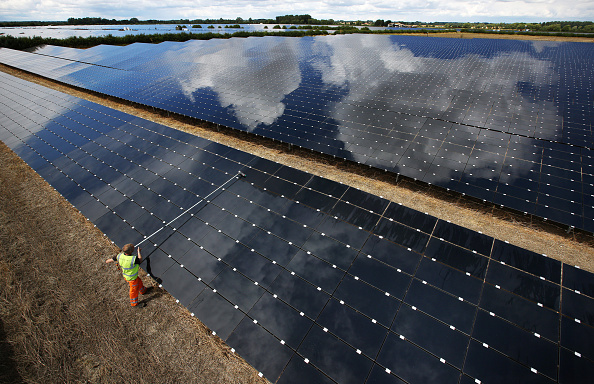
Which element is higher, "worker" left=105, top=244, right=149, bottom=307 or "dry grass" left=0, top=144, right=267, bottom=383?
"worker" left=105, top=244, right=149, bottom=307

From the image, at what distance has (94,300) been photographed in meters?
9.77

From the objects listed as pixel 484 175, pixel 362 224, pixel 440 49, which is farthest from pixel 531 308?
pixel 440 49

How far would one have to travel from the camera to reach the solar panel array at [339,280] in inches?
260

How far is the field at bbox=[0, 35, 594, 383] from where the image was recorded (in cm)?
796

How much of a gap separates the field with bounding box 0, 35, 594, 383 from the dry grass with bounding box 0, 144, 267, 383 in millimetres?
31

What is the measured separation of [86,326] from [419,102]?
25076mm

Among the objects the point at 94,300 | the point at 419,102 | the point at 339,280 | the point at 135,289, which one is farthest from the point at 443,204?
the point at 94,300

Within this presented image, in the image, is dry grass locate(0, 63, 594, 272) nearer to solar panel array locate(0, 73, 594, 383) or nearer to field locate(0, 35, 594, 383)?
field locate(0, 35, 594, 383)

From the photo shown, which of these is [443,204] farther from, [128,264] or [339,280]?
[128,264]

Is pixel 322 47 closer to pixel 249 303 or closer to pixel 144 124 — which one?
pixel 144 124

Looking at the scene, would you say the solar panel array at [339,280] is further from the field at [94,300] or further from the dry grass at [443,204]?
the dry grass at [443,204]

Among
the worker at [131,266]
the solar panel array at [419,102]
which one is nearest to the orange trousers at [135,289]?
the worker at [131,266]

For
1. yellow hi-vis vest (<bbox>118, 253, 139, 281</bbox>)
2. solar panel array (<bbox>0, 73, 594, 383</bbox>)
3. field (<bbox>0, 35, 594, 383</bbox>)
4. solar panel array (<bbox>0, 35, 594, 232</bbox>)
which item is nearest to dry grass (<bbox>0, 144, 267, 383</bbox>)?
field (<bbox>0, 35, 594, 383</bbox>)

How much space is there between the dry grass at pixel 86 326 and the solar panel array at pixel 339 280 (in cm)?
132
